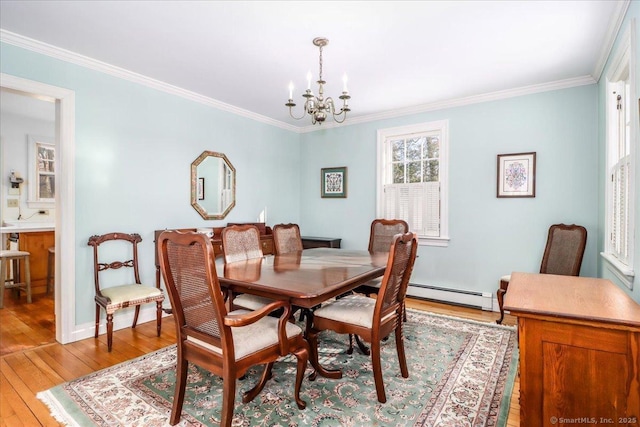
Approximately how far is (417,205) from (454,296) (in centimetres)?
123

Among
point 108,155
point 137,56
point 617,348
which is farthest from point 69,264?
point 617,348

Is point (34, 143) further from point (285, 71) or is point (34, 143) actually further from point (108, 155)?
point (285, 71)

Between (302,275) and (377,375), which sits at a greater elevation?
(302,275)

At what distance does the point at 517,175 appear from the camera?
3795mm

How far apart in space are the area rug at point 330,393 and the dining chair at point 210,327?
188mm

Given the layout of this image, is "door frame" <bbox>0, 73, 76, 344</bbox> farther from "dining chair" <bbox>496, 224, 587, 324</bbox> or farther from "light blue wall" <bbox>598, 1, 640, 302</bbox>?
"light blue wall" <bbox>598, 1, 640, 302</bbox>

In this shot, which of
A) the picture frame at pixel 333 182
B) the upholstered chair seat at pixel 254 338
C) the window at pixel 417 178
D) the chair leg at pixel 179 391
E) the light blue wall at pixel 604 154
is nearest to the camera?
the upholstered chair seat at pixel 254 338

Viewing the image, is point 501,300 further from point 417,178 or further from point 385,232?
point 417,178

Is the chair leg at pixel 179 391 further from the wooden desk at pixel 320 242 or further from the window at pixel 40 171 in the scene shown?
the window at pixel 40 171

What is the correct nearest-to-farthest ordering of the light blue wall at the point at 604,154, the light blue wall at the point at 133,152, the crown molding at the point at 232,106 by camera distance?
the light blue wall at the point at 604,154 → the crown molding at the point at 232,106 → the light blue wall at the point at 133,152

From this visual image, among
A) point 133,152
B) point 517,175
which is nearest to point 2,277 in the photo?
point 133,152

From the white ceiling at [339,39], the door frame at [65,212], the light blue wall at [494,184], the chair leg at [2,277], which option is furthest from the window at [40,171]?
the light blue wall at [494,184]

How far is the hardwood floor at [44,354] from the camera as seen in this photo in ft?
6.41

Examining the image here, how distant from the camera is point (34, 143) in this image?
204 inches
